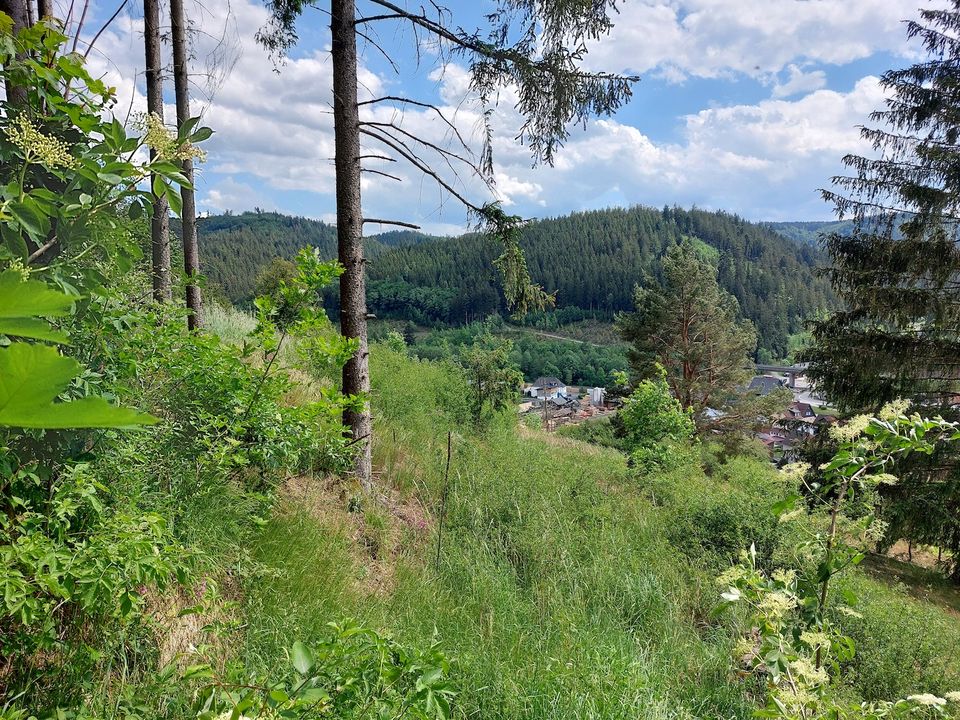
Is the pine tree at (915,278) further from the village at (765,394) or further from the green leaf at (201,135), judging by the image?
the green leaf at (201,135)

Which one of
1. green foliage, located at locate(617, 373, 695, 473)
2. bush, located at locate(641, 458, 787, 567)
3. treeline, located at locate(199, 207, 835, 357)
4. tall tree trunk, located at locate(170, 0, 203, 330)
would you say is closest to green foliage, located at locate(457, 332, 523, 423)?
green foliage, located at locate(617, 373, 695, 473)

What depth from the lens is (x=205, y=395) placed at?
312 centimetres

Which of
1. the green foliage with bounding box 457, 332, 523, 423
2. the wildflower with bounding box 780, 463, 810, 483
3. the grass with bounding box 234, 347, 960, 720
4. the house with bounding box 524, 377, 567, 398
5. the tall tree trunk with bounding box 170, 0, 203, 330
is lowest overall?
the house with bounding box 524, 377, 567, 398

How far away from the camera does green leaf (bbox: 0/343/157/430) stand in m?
0.30

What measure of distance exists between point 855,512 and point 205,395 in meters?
7.71

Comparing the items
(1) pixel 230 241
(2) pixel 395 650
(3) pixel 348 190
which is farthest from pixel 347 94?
(1) pixel 230 241

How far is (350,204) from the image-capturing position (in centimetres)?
510

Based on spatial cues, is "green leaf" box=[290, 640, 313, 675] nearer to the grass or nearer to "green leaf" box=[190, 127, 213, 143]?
the grass

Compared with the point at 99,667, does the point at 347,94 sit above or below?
above

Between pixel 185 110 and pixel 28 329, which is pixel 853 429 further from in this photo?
pixel 185 110

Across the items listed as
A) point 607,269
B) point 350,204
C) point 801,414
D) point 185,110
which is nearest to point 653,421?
point 350,204

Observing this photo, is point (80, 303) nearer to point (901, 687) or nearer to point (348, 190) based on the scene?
point (348, 190)

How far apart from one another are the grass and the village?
8.47 m

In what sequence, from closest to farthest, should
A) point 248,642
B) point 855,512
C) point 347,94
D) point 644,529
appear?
point 248,642 → point 347,94 → point 644,529 → point 855,512
